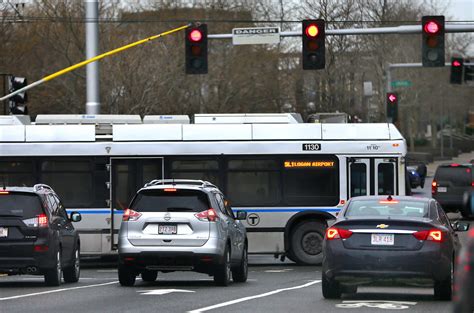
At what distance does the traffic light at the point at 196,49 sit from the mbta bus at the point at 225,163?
1882mm

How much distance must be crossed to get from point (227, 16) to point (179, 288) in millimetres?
53021

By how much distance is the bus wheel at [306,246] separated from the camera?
1069 inches

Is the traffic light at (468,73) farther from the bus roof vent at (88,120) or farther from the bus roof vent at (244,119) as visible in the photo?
the bus roof vent at (88,120)

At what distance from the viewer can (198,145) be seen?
92.0ft

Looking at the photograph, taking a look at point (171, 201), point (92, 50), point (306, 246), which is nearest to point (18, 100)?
point (92, 50)

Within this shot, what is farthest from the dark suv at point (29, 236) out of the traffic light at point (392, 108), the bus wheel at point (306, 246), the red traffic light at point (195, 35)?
the traffic light at point (392, 108)

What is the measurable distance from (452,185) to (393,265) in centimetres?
2848

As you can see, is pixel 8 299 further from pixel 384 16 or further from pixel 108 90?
pixel 108 90

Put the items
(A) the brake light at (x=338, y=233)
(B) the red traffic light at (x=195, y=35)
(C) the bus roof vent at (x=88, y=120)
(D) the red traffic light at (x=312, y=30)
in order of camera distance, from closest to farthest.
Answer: (A) the brake light at (x=338, y=233) → (D) the red traffic light at (x=312, y=30) → (C) the bus roof vent at (x=88, y=120) → (B) the red traffic light at (x=195, y=35)

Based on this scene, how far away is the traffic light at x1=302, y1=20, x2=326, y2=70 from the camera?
1121 inches

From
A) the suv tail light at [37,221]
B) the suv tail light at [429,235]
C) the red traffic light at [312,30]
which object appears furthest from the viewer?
the red traffic light at [312,30]

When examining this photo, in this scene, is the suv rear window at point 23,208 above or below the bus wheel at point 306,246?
above

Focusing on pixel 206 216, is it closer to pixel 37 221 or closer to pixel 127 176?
pixel 37 221

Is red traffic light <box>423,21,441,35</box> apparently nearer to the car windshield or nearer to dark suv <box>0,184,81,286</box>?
dark suv <box>0,184,81,286</box>
